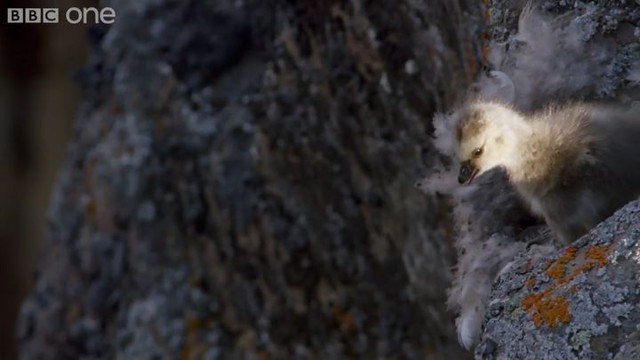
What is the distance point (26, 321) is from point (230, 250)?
85cm

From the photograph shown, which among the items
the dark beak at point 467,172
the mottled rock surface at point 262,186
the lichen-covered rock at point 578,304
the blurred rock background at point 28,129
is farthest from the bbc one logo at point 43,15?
the lichen-covered rock at point 578,304

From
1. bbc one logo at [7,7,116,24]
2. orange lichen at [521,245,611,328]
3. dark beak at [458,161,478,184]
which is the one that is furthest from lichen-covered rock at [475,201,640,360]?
bbc one logo at [7,7,116,24]

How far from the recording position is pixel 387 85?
375cm

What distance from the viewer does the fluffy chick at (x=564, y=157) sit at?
1.32 metres

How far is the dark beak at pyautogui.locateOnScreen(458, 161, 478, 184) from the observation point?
1523 millimetres

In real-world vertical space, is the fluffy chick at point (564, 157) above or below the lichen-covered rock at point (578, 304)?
above

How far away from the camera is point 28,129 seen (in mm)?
3959

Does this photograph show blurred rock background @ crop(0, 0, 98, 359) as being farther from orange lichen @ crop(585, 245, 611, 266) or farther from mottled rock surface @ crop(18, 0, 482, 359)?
orange lichen @ crop(585, 245, 611, 266)

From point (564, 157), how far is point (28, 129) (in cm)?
289

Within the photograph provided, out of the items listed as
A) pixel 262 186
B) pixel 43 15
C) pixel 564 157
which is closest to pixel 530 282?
pixel 564 157

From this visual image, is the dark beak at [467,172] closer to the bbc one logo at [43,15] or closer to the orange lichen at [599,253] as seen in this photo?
the orange lichen at [599,253]

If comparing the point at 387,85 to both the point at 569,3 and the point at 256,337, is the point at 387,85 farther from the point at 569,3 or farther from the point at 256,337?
the point at 569,3

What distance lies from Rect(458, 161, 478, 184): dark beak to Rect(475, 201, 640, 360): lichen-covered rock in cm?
30

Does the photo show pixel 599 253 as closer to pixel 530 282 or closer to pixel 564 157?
pixel 530 282
